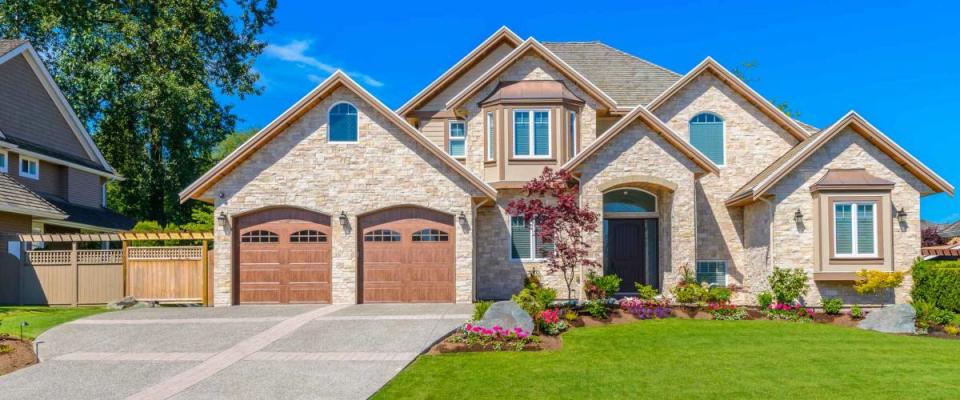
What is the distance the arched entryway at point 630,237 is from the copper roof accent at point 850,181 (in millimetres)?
4619

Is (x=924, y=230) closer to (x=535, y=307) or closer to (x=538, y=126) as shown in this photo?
(x=538, y=126)

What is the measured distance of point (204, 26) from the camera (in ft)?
113

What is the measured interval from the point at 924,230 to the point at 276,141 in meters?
28.7

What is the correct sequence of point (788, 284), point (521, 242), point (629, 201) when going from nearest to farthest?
point (788, 284)
point (521, 242)
point (629, 201)

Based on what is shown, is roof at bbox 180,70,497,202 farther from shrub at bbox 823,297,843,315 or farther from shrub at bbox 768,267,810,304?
shrub at bbox 823,297,843,315

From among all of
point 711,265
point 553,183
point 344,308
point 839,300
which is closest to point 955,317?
point 839,300

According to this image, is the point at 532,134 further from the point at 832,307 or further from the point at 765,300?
the point at 832,307

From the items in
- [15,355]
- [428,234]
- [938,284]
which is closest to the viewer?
[15,355]

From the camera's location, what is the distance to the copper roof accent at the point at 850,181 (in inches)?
717

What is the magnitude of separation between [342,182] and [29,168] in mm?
13460

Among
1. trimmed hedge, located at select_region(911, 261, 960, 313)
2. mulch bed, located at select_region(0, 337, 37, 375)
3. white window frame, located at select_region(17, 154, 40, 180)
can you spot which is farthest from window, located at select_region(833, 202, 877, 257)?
white window frame, located at select_region(17, 154, 40, 180)

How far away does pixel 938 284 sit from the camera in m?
17.9

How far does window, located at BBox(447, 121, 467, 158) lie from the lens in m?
22.7

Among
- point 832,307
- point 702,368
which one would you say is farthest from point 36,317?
point 832,307
